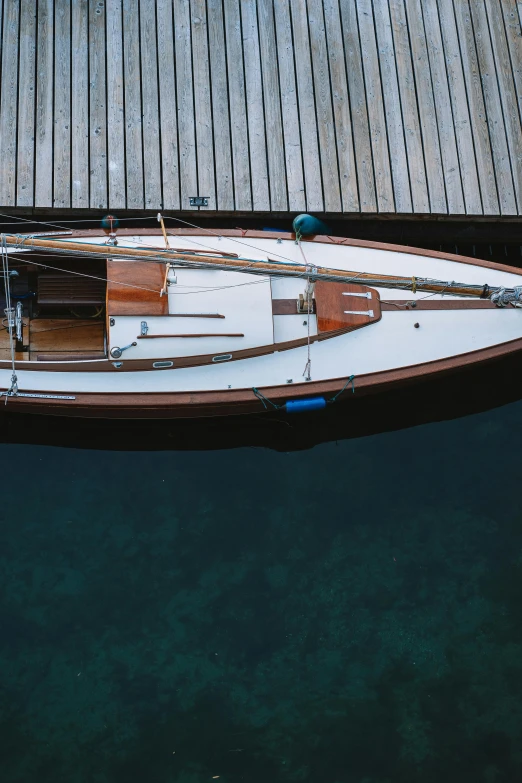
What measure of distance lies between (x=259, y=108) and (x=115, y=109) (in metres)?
1.73

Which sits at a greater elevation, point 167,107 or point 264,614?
point 167,107

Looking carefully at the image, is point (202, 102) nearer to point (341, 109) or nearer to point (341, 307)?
A: point (341, 109)

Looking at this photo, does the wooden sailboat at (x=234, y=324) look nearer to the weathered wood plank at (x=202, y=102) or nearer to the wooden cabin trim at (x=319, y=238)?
the wooden cabin trim at (x=319, y=238)

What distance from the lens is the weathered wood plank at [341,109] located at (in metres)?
11.4

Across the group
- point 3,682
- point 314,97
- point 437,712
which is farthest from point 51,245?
point 437,712

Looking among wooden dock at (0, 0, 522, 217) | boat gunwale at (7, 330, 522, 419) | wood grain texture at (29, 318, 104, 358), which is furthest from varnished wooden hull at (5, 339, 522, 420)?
wooden dock at (0, 0, 522, 217)

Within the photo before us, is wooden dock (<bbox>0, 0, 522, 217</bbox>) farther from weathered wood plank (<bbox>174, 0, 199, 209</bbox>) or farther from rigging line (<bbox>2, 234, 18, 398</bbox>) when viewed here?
rigging line (<bbox>2, 234, 18, 398</bbox>)

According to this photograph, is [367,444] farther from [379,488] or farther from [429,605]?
[429,605]

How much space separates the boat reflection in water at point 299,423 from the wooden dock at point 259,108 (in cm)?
215

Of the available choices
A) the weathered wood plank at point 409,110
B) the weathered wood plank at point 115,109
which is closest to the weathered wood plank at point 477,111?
the weathered wood plank at point 409,110

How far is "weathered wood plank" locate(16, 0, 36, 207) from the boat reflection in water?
8.73 feet

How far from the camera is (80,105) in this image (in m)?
11.3

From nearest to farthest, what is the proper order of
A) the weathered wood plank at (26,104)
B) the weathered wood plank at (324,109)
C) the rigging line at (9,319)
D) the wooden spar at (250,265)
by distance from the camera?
the wooden spar at (250,265) → the rigging line at (9,319) → the weathered wood plank at (26,104) → the weathered wood plank at (324,109)

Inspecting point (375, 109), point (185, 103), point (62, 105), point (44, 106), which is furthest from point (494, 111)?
point (44, 106)
